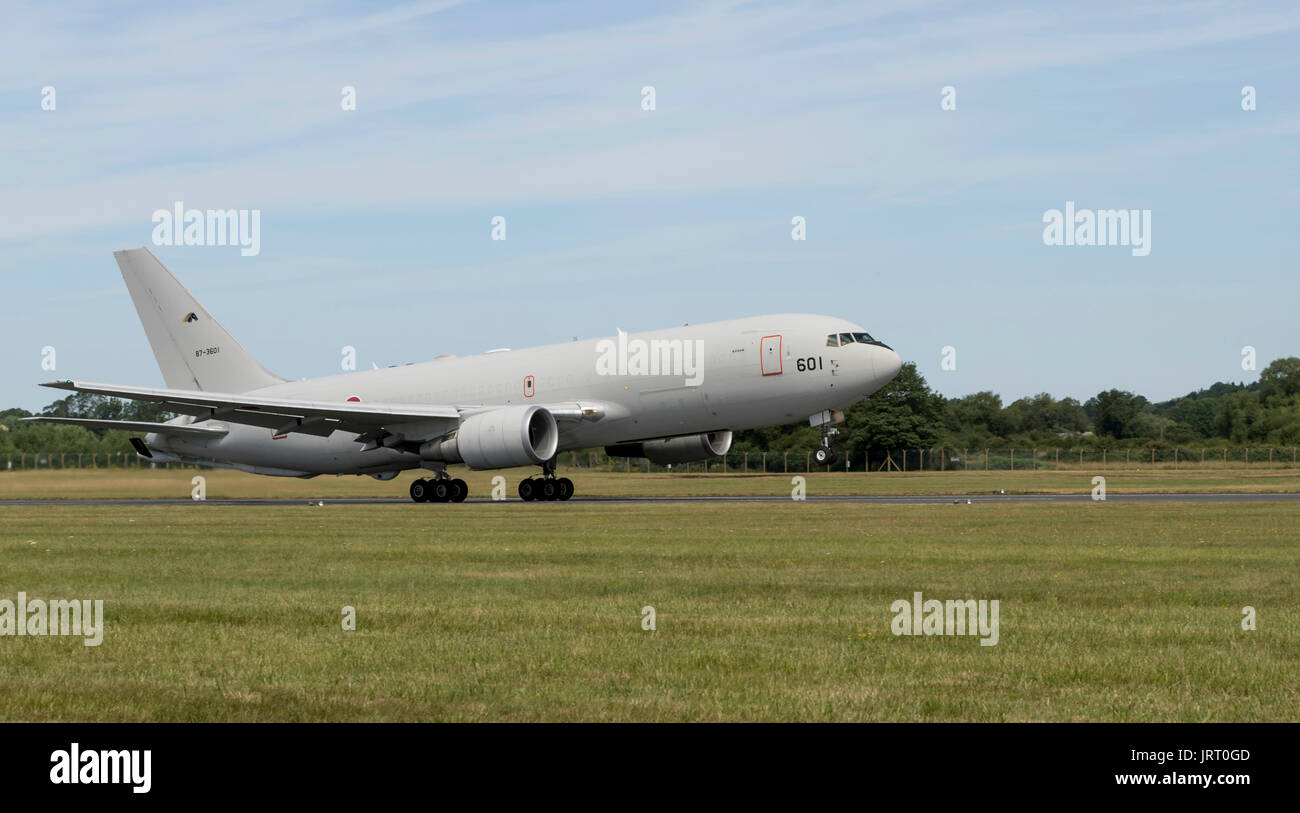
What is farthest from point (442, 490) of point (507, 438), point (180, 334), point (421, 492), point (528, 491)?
point (180, 334)

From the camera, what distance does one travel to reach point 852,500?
129ft

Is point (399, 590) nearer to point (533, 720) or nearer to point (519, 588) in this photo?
point (519, 588)

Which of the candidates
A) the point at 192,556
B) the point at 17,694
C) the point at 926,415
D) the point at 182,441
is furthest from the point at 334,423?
the point at 926,415

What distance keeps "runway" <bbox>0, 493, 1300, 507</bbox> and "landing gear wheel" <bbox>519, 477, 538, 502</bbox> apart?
0.35 meters

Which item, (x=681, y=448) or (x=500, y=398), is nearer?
(x=500, y=398)

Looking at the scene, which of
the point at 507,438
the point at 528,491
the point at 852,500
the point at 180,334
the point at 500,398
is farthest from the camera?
the point at 180,334

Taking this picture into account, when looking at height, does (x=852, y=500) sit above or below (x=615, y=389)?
below

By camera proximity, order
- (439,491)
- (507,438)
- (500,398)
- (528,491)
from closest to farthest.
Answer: (507,438) < (439,491) < (528,491) < (500,398)

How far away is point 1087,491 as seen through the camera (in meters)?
45.2

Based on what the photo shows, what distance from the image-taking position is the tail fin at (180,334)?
4866cm

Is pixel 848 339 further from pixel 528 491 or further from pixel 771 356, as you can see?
pixel 528 491

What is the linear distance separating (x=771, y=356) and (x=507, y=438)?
7.98 metres

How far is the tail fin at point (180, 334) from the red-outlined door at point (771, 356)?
21.6 meters

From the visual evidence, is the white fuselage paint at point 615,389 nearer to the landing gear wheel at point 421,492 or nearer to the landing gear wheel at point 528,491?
the landing gear wheel at point 421,492
